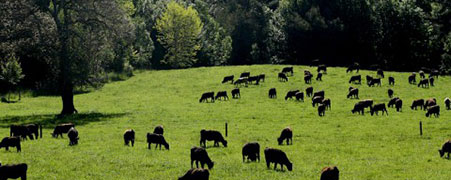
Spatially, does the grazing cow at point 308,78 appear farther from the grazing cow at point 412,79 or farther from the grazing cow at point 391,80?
the grazing cow at point 412,79

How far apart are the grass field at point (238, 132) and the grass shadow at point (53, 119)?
9cm

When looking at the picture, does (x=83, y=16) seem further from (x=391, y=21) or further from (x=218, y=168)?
(x=391, y=21)

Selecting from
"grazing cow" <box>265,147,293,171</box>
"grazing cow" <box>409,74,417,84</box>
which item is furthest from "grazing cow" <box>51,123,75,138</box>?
"grazing cow" <box>409,74,417,84</box>

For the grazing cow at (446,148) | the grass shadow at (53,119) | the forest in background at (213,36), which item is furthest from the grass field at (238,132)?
the forest in background at (213,36)

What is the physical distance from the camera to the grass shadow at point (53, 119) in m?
43.9

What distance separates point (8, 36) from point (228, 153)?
1070 inches

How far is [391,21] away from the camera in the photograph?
306ft

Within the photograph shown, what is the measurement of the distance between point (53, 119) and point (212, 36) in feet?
260

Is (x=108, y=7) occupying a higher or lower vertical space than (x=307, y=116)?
higher

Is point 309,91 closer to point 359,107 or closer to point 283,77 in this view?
point 283,77

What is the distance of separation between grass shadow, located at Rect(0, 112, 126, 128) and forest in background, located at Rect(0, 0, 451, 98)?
347cm

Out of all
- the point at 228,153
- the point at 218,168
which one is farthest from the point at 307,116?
the point at 218,168

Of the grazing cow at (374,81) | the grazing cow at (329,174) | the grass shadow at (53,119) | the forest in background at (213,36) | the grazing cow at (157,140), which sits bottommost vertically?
the grazing cow at (329,174)

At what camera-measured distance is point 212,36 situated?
12325cm
